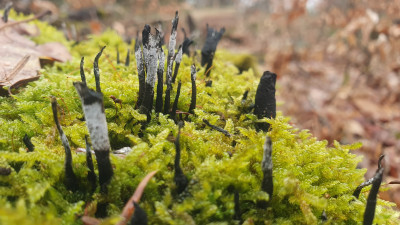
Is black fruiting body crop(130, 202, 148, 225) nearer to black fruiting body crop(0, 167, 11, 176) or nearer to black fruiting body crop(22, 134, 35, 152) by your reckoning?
black fruiting body crop(0, 167, 11, 176)

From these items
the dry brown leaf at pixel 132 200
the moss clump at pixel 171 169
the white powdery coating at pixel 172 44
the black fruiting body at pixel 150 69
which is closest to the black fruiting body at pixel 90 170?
the moss clump at pixel 171 169

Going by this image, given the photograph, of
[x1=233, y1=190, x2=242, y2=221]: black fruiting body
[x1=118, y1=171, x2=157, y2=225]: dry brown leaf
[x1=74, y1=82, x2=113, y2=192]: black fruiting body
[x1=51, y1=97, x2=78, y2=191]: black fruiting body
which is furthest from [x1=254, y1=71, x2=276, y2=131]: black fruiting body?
[x1=51, y1=97, x2=78, y2=191]: black fruiting body

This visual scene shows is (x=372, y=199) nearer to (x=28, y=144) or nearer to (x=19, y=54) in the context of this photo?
(x=28, y=144)

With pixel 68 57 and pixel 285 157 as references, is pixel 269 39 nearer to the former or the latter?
pixel 68 57

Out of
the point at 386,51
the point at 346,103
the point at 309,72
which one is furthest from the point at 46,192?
the point at 309,72

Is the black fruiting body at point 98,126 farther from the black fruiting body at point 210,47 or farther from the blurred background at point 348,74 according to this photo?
the blurred background at point 348,74
